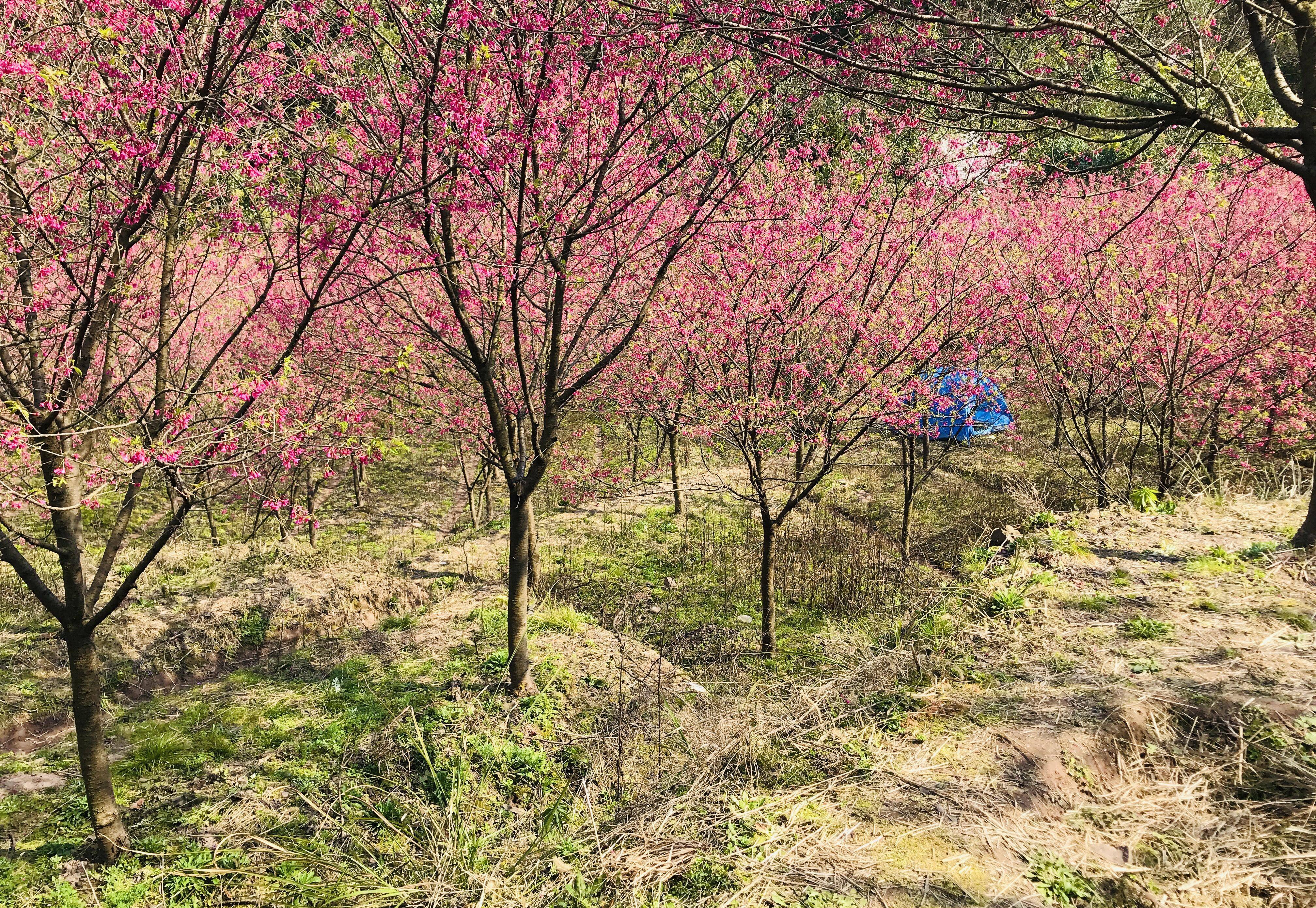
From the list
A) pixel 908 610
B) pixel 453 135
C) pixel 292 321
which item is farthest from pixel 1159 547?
pixel 292 321

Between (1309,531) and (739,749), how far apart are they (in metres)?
5.33

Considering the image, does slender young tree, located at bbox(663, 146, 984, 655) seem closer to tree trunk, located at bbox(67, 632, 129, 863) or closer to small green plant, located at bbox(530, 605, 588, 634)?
small green plant, located at bbox(530, 605, 588, 634)

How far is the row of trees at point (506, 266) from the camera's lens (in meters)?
3.91

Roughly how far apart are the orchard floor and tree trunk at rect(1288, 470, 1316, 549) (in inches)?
11.0

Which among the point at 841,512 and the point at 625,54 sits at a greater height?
the point at 625,54

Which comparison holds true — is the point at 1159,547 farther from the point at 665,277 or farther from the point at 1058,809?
the point at 665,277

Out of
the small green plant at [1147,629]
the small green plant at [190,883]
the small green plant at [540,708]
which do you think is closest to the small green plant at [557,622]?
the small green plant at [540,708]

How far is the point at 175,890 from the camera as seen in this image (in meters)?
3.94

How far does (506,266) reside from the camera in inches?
175

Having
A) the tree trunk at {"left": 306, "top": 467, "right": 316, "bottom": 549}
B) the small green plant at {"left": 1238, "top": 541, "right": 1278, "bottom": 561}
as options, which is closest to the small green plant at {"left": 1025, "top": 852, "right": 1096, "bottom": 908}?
the small green plant at {"left": 1238, "top": 541, "right": 1278, "bottom": 561}

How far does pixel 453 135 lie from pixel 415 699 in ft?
17.0

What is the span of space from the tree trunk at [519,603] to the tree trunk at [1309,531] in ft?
21.5

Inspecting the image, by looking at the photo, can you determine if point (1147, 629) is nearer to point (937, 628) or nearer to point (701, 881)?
point (937, 628)

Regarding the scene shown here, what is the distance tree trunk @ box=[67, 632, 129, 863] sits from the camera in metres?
3.96
